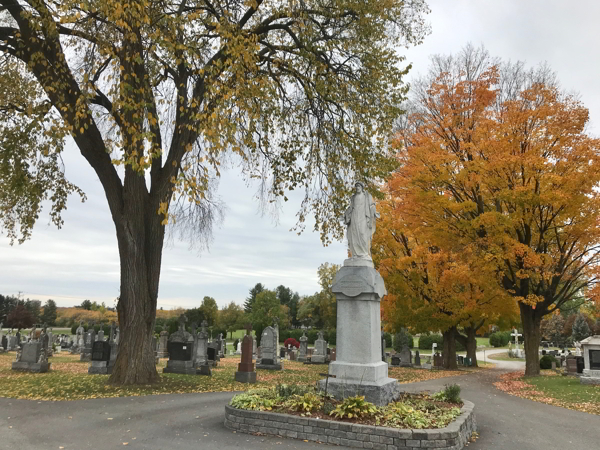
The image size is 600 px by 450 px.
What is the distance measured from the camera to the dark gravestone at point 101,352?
14.6m

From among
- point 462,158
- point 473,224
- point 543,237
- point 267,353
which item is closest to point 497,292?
A: point 543,237

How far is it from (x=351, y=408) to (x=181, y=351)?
9.89m

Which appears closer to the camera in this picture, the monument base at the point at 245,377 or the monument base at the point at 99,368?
the monument base at the point at 245,377

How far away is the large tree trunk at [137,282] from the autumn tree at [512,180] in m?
10.2

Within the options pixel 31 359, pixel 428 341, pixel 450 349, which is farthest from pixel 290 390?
pixel 428 341

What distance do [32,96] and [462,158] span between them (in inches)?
631

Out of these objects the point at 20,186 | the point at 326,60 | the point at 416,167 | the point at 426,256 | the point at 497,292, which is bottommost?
the point at 497,292

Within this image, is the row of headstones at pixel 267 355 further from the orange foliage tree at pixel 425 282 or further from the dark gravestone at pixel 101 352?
the dark gravestone at pixel 101 352

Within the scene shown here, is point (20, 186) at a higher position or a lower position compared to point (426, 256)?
higher

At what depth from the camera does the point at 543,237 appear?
54.2ft

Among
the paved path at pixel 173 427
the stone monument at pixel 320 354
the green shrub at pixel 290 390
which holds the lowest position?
the stone monument at pixel 320 354

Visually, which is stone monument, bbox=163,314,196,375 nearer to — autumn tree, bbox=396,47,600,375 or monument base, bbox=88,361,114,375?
monument base, bbox=88,361,114,375

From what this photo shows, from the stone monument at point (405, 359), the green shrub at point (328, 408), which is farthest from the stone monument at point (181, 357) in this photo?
the stone monument at point (405, 359)

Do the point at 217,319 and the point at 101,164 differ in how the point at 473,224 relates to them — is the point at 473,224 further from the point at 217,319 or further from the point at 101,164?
the point at 217,319
